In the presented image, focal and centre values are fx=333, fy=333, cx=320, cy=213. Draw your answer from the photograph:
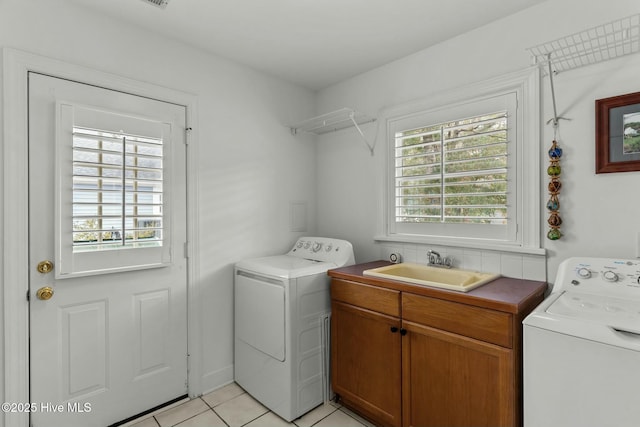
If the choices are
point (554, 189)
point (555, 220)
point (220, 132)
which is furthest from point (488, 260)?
point (220, 132)

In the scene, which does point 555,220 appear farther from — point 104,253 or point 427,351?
point 104,253

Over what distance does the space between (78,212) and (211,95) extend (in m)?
1.17

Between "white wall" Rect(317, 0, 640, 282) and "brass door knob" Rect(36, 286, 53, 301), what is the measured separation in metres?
2.08

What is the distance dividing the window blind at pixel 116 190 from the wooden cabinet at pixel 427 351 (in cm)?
126

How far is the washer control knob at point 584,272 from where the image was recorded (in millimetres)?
1600

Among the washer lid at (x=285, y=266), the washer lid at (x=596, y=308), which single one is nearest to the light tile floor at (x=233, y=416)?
the washer lid at (x=285, y=266)

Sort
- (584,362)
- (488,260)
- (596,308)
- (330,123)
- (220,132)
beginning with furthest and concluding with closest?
(330,123)
(220,132)
(488,260)
(596,308)
(584,362)

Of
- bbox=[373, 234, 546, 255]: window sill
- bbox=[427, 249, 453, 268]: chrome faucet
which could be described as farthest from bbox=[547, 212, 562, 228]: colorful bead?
bbox=[427, 249, 453, 268]: chrome faucet

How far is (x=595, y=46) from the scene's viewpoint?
1646 mm

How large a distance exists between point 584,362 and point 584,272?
58 cm

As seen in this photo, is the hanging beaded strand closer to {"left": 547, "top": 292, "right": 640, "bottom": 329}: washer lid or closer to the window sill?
the window sill

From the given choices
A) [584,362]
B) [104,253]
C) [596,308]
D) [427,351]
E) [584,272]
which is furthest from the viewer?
[104,253]

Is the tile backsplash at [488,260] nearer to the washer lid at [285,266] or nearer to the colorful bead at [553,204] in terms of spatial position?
the colorful bead at [553,204]

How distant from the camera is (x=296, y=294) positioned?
2092 mm
